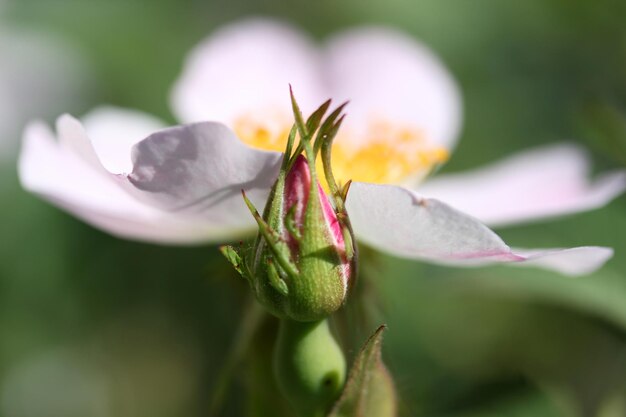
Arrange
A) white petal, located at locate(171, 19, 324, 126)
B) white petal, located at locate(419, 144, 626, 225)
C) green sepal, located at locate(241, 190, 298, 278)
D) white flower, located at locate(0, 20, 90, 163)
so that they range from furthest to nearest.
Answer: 1. white flower, located at locate(0, 20, 90, 163)
2. white petal, located at locate(171, 19, 324, 126)
3. white petal, located at locate(419, 144, 626, 225)
4. green sepal, located at locate(241, 190, 298, 278)

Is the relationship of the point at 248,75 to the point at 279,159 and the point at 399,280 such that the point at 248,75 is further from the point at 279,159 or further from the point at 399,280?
the point at 279,159

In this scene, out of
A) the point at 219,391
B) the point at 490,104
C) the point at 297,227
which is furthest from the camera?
the point at 490,104

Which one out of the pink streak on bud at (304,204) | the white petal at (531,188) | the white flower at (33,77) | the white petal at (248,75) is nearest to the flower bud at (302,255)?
the pink streak on bud at (304,204)

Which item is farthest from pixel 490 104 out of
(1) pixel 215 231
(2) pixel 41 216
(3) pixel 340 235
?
(3) pixel 340 235

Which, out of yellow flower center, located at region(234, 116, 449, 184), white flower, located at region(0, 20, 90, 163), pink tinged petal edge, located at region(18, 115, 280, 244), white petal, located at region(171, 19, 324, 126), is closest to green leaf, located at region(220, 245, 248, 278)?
pink tinged petal edge, located at region(18, 115, 280, 244)

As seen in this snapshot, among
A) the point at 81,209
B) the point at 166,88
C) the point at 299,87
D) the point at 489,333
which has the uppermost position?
the point at 166,88

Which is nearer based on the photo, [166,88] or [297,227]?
[297,227]

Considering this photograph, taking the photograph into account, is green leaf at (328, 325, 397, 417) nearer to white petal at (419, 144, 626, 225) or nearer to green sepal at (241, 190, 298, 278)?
green sepal at (241, 190, 298, 278)

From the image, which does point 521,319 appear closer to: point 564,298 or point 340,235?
point 564,298
